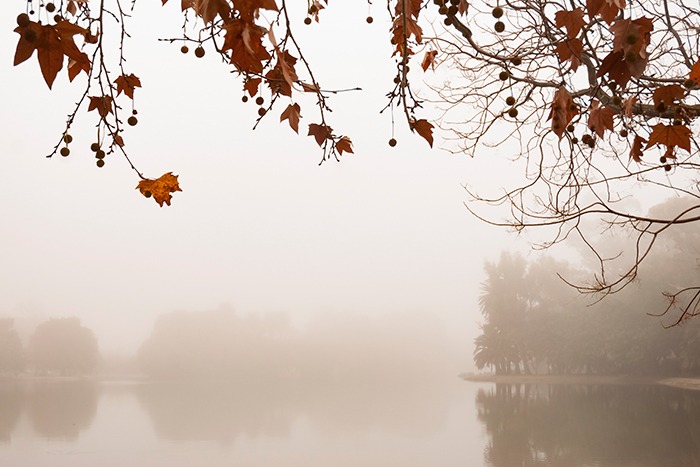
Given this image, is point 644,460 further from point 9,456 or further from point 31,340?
point 31,340

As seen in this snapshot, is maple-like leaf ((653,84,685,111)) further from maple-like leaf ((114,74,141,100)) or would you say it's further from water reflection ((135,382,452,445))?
water reflection ((135,382,452,445))

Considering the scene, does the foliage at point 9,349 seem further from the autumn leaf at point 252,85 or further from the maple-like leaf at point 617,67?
the maple-like leaf at point 617,67

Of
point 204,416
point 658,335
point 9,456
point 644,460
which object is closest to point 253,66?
point 644,460

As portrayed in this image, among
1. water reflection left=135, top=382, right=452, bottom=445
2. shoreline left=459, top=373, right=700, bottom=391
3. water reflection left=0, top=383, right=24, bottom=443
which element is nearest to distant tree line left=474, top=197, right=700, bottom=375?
shoreline left=459, top=373, right=700, bottom=391

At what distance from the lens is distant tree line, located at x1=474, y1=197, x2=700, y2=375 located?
26.6 meters

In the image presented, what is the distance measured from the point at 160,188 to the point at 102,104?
292mm

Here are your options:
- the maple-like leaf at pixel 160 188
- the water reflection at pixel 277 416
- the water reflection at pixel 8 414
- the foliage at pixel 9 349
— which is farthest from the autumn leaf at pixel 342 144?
the foliage at pixel 9 349

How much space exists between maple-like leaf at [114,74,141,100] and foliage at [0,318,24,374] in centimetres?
4260

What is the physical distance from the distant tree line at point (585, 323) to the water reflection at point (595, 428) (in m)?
3.64

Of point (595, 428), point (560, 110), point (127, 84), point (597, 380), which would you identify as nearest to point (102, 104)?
point (127, 84)

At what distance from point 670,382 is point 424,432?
15.2 m

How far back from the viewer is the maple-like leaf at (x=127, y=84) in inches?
60.2

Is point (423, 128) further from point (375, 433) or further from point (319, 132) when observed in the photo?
point (375, 433)

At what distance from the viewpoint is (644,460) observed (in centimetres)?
1095
